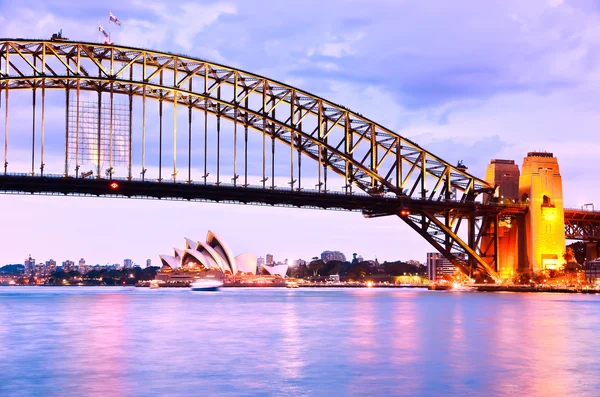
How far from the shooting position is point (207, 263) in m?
170

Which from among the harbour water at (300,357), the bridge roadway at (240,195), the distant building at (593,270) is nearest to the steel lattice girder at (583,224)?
the distant building at (593,270)

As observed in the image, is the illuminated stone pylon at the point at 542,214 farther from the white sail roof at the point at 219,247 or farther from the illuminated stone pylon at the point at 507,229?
the white sail roof at the point at 219,247

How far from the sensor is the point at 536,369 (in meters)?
28.8

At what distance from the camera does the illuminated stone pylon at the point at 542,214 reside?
323ft

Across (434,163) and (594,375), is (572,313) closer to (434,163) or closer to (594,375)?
(594,375)

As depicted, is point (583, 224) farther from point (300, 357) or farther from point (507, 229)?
point (300, 357)

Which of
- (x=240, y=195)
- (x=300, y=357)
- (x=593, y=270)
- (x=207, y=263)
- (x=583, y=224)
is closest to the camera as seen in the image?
(x=300, y=357)

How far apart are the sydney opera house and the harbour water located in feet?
382

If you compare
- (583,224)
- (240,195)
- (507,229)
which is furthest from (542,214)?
(240,195)

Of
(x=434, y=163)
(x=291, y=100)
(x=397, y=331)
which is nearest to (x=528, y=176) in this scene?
(x=434, y=163)

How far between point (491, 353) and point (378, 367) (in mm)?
6031

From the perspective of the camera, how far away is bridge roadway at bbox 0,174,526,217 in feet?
237

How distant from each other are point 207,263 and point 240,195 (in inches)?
3537

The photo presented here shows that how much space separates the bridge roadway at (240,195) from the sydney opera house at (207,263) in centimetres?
7829
